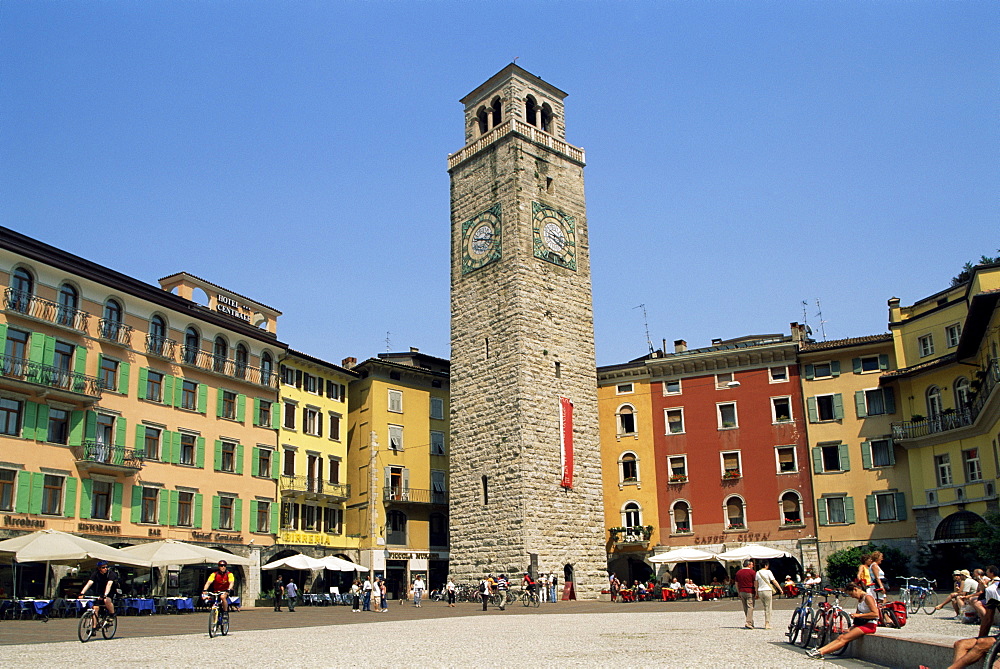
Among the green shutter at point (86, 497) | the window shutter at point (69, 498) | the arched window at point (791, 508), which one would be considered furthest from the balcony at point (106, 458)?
the arched window at point (791, 508)

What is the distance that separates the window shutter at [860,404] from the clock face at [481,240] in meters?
17.2

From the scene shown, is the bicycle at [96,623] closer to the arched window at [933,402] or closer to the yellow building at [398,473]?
the yellow building at [398,473]

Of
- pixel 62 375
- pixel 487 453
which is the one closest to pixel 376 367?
pixel 487 453

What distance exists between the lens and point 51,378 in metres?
29.1

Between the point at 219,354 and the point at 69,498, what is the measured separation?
9.26m

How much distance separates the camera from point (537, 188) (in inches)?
1645

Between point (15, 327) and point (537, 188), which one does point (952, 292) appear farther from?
point (15, 327)

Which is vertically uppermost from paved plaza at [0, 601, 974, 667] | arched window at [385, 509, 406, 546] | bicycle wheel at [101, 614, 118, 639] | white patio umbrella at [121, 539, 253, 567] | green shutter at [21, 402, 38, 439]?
green shutter at [21, 402, 38, 439]

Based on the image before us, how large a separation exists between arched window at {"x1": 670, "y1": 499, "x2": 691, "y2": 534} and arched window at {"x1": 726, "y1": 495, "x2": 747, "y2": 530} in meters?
1.82

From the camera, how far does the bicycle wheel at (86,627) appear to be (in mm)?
16812

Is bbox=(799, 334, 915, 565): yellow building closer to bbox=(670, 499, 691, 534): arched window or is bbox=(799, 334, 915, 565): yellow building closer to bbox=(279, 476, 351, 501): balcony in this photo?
bbox=(670, 499, 691, 534): arched window

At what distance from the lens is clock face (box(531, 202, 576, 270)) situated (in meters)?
41.1

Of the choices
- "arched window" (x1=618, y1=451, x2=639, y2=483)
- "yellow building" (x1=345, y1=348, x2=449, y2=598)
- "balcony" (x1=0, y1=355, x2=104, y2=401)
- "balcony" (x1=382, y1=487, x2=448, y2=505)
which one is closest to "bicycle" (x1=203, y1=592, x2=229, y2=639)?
"balcony" (x1=0, y1=355, x2=104, y2=401)

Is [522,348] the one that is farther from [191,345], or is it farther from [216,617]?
[216,617]
